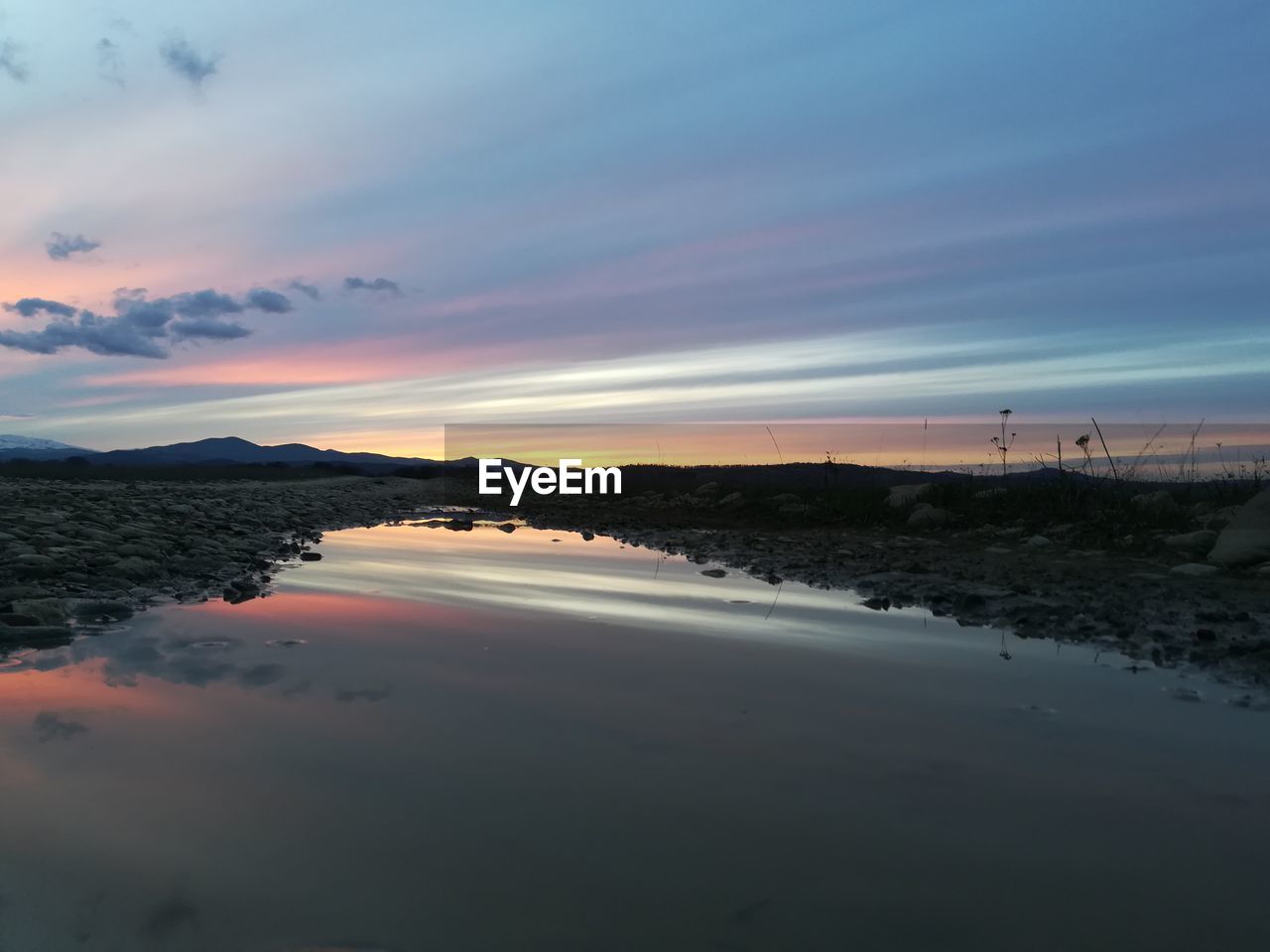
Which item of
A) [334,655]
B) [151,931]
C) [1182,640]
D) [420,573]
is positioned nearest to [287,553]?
[420,573]

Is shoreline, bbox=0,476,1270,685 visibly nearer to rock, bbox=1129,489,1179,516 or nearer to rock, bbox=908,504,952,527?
rock, bbox=908,504,952,527

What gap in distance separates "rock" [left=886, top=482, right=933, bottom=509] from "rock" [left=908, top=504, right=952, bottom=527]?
3.11ft

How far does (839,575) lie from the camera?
7.87m

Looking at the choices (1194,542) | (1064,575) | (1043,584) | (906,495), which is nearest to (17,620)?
(1043,584)

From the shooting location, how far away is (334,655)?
14.4ft

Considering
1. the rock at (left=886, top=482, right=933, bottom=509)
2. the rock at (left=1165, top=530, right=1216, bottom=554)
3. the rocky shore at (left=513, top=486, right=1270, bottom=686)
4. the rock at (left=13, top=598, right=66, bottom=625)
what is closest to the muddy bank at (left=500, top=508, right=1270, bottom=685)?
the rocky shore at (left=513, top=486, right=1270, bottom=686)

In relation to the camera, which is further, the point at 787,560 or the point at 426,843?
the point at 787,560

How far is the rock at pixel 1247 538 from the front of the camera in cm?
750

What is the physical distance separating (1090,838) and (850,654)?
7.41ft

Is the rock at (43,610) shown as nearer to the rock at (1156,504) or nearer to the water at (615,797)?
the water at (615,797)

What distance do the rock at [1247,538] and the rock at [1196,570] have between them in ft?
0.91

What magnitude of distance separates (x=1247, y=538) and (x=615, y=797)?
7995 millimetres

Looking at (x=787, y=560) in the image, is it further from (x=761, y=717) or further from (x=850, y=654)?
(x=761, y=717)

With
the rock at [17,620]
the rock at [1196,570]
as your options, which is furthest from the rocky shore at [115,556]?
the rock at [1196,570]
